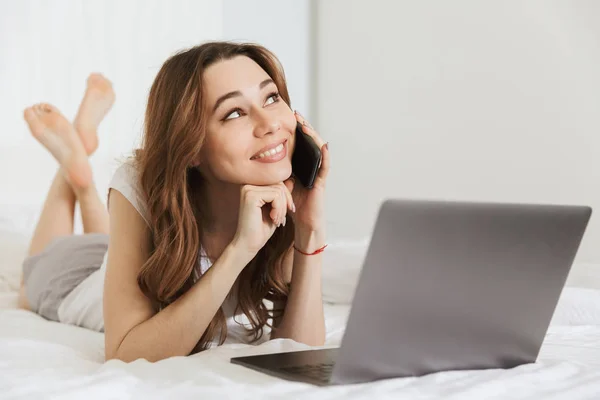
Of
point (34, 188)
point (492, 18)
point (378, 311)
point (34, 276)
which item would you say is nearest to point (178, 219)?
point (378, 311)

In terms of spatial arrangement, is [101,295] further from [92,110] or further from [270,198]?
[92,110]

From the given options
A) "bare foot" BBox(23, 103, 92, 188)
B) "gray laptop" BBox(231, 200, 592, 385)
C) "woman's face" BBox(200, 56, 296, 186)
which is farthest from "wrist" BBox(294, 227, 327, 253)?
"bare foot" BBox(23, 103, 92, 188)

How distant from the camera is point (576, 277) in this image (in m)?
2.13

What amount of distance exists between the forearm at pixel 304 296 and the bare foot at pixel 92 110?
1.44 metres

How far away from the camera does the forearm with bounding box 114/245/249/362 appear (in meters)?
1.25

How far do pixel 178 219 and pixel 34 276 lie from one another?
3.25ft

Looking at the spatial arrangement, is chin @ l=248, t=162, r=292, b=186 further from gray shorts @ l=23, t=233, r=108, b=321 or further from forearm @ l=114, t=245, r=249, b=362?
gray shorts @ l=23, t=233, r=108, b=321

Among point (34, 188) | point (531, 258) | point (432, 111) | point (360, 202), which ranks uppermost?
point (531, 258)

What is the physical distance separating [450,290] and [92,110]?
211cm

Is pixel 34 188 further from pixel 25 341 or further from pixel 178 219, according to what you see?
pixel 178 219

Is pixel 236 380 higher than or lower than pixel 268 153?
lower

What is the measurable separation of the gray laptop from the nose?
44 centimetres

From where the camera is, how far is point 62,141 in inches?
101

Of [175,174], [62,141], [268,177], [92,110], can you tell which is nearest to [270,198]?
[268,177]
